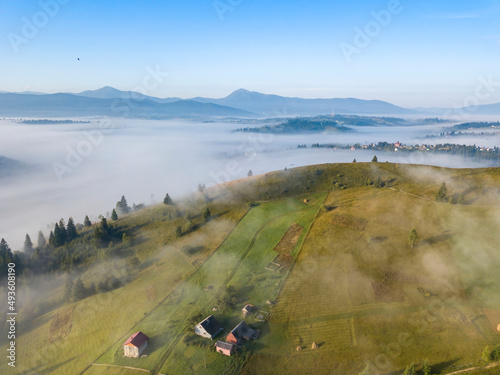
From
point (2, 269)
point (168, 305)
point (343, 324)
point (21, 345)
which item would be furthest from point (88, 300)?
point (343, 324)

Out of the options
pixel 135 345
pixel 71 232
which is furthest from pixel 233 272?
pixel 71 232

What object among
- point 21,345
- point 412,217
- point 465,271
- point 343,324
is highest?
point 412,217

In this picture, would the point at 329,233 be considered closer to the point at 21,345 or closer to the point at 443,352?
the point at 443,352

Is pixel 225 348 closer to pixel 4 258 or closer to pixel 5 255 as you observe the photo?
pixel 4 258

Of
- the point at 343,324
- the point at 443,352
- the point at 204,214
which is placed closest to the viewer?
the point at 443,352

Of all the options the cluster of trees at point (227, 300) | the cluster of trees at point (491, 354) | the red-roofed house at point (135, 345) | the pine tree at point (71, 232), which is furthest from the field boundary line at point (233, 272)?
the pine tree at point (71, 232)

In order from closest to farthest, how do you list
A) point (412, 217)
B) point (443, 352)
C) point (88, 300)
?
point (443, 352) → point (88, 300) → point (412, 217)
